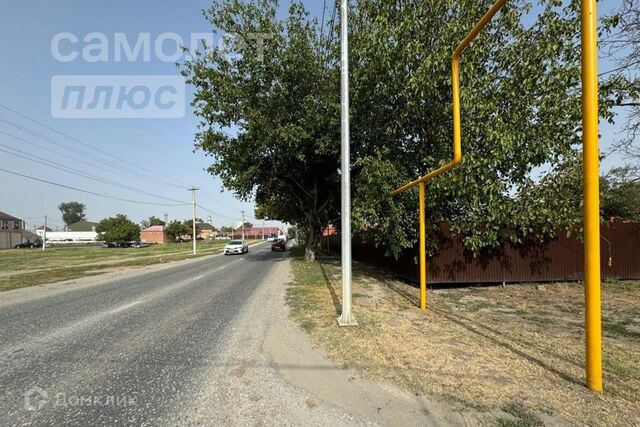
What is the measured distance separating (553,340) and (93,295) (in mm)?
10843

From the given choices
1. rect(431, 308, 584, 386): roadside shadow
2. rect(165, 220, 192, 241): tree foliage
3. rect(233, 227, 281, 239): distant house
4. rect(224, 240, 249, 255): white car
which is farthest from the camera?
rect(233, 227, 281, 239): distant house

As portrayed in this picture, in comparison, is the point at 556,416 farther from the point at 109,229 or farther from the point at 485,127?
the point at 109,229

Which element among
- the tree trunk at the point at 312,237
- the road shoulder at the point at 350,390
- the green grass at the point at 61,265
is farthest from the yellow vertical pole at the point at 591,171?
the tree trunk at the point at 312,237

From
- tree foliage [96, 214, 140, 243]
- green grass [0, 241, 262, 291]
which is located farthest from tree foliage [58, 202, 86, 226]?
green grass [0, 241, 262, 291]

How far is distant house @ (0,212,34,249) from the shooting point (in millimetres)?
77062

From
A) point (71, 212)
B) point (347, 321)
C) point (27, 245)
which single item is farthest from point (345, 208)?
point (71, 212)

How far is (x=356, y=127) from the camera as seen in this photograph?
12.8 metres

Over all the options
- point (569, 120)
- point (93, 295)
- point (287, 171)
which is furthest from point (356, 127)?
point (93, 295)

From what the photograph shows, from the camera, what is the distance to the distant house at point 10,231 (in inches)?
3034

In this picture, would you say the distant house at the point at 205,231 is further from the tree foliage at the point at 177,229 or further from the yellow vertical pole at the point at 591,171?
the yellow vertical pole at the point at 591,171

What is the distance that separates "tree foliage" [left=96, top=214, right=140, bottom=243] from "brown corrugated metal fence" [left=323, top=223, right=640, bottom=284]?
72461 millimetres

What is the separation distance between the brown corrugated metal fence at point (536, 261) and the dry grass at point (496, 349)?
61.7 inches

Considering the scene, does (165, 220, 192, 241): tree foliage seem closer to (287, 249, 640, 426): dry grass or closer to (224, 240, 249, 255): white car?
(224, 240, 249, 255): white car

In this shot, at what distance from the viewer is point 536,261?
37.2 feet
